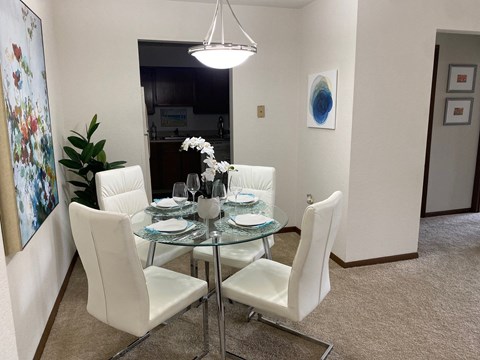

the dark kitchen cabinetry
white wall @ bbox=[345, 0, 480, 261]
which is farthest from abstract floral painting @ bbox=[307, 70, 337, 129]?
the dark kitchen cabinetry

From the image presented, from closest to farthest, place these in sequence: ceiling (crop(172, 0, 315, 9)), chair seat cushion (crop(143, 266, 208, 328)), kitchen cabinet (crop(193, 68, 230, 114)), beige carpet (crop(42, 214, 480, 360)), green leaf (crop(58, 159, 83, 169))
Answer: chair seat cushion (crop(143, 266, 208, 328)), beige carpet (crop(42, 214, 480, 360)), green leaf (crop(58, 159, 83, 169)), ceiling (crop(172, 0, 315, 9)), kitchen cabinet (crop(193, 68, 230, 114))

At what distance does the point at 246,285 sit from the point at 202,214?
0.53 meters

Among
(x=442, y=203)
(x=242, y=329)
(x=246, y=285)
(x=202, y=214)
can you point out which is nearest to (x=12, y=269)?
(x=202, y=214)

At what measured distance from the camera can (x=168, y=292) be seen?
6.32ft

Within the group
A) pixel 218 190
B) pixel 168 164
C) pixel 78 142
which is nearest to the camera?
pixel 218 190

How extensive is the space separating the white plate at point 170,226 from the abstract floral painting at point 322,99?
1855mm

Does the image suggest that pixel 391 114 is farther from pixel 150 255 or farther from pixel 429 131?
pixel 150 255

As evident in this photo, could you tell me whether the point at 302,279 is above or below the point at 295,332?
above

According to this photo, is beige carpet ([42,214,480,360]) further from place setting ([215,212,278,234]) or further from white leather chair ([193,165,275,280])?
place setting ([215,212,278,234])

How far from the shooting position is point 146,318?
169 centimetres

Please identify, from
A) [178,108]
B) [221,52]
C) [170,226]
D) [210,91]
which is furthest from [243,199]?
[178,108]

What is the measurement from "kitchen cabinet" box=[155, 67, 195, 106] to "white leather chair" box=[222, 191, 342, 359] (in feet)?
15.0

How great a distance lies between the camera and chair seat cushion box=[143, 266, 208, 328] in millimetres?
1783

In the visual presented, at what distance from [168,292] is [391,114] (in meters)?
2.39
